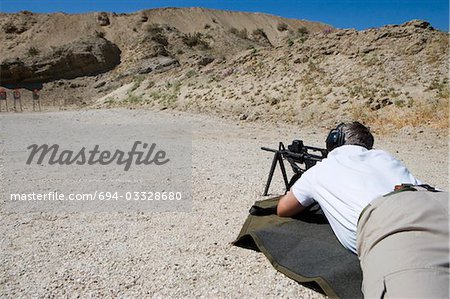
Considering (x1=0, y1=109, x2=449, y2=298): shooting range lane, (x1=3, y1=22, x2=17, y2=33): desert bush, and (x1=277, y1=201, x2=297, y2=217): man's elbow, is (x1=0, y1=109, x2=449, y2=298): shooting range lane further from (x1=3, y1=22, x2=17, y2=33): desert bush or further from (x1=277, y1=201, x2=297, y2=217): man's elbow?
(x1=3, y1=22, x2=17, y2=33): desert bush

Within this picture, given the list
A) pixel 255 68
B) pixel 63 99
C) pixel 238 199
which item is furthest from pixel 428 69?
pixel 63 99

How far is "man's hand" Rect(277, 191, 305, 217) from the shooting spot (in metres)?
3.12

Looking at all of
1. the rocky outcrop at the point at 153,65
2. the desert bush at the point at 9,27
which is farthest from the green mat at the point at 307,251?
the desert bush at the point at 9,27

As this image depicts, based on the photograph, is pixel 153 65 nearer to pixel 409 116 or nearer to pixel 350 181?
pixel 409 116

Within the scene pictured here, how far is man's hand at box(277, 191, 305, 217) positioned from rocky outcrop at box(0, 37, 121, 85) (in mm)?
37721

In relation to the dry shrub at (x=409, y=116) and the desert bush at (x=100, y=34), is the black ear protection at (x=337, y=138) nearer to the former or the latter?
the dry shrub at (x=409, y=116)

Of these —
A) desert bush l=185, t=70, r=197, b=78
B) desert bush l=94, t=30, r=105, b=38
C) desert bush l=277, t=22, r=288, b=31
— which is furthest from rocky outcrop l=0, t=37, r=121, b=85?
desert bush l=277, t=22, r=288, b=31

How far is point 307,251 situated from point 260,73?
1721cm

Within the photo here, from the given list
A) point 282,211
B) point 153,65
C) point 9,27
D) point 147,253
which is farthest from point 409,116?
point 9,27

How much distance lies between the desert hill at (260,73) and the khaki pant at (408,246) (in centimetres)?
1053

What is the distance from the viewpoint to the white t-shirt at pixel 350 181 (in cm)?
239

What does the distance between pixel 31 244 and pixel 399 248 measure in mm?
3164

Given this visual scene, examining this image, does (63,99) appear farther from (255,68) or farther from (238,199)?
(238,199)

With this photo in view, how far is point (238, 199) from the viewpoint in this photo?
17.1ft
